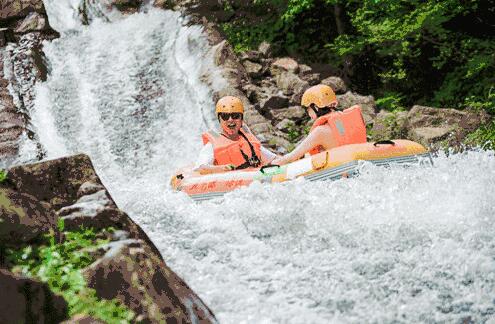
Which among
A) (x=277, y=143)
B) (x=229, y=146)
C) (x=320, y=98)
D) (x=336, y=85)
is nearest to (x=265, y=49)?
(x=336, y=85)

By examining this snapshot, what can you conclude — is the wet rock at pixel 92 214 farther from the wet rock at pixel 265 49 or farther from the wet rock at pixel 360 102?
the wet rock at pixel 265 49

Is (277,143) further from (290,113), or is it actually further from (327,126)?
(327,126)

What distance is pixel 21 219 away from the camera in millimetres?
2643

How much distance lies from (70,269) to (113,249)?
274mm

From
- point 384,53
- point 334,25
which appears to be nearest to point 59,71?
point 334,25

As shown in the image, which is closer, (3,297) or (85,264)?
(3,297)

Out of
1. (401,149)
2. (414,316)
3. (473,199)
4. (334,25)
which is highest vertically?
(334,25)

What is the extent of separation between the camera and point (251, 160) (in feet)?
22.5

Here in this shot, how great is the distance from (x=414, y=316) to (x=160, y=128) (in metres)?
8.64

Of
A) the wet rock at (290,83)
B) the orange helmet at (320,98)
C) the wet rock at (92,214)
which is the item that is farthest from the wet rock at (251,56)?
the wet rock at (92,214)

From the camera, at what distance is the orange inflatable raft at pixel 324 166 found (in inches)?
213

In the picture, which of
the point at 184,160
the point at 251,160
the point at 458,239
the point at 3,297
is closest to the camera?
the point at 3,297

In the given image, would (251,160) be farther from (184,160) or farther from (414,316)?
(414,316)

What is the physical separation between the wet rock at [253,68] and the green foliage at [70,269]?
9526mm
